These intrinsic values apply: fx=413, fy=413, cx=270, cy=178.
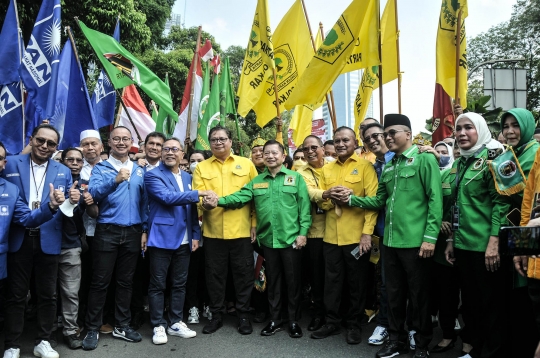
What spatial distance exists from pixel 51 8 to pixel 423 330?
20.9ft

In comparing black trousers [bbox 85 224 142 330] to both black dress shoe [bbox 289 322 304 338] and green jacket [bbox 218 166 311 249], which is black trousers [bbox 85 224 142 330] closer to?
green jacket [bbox 218 166 311 249]

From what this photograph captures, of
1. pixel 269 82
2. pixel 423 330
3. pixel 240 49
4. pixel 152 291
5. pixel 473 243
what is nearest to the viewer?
pixel 473 243

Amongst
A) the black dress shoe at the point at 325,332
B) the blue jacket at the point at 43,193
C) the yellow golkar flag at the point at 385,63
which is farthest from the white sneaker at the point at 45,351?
the yellow golkar flag at the point at 385,63

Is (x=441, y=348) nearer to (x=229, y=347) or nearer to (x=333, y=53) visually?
(x=229, y=347)

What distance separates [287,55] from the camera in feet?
23.0

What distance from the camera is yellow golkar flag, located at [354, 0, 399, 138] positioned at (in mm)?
6375

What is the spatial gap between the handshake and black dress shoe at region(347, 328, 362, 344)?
201cm

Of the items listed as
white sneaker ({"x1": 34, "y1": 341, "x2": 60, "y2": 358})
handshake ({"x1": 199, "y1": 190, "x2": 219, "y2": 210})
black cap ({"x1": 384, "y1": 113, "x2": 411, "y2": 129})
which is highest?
black cap ({"x1": 384, "y1": 113, "x2": 411, "y2": 129})

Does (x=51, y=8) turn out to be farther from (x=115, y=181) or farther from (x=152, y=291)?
(x=152, y=291)

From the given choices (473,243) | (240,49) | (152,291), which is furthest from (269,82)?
(240,49)

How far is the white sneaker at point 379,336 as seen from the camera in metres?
4.34

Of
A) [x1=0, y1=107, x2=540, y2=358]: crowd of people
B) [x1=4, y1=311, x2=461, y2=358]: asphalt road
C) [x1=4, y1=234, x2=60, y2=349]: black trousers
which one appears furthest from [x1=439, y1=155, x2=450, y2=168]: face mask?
[x1=4, y1=234, x2=60, y2=349]: black trousers

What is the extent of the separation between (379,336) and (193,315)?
224cm

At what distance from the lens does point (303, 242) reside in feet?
15.5
